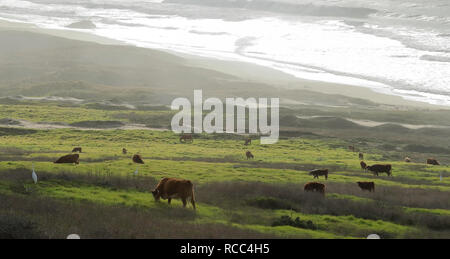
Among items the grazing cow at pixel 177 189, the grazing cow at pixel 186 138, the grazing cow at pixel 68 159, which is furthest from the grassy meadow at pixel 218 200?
the grazing cow at pixel 186 138

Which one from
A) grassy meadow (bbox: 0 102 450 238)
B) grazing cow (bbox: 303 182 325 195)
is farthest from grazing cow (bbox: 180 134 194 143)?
grazing cow (bbox: 303 182 325 195)

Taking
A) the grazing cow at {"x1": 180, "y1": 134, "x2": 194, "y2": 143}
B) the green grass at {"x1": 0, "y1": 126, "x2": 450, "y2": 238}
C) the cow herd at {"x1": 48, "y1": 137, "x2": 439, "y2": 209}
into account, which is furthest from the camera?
the grazing cow at {"x1": 180, "y1": 134, "x2": 194, "y2": 143}

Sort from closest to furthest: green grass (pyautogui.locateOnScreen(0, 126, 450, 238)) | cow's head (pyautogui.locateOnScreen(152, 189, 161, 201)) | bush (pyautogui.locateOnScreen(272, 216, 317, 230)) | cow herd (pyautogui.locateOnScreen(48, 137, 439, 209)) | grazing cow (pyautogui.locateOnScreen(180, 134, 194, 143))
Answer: bush (pyautogui.locateOnScreen(272, 216, 317, 230)) < cow herd (pyautogui.locateOnScreen(48, 137, 439, 209)) < green grass (pyautogui.locateOnScreen(0, 126, 450, 238)) < cow's head (pyautogui.locateOnScreen(152, 189, 161, 201)) < grazing cow (pyautogui.locateOnScreen(180, 134, 194, 143))

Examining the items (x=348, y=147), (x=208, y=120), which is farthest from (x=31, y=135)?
(x=348, y=147)

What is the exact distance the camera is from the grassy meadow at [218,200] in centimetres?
1773

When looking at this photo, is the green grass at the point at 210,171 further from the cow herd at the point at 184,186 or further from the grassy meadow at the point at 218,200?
the cow herd at the point at 184,186

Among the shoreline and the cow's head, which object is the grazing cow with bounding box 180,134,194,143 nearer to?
the cow's head

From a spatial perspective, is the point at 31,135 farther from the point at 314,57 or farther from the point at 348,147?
the point at 314,57

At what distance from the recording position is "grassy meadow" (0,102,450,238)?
1773cm

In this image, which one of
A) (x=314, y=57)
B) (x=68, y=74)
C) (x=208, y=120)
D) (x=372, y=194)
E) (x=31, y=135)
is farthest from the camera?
(x=314, y=57)

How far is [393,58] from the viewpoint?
156750mm

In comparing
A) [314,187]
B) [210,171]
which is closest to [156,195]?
[314,187]

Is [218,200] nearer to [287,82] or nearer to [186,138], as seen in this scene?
[186,138]
